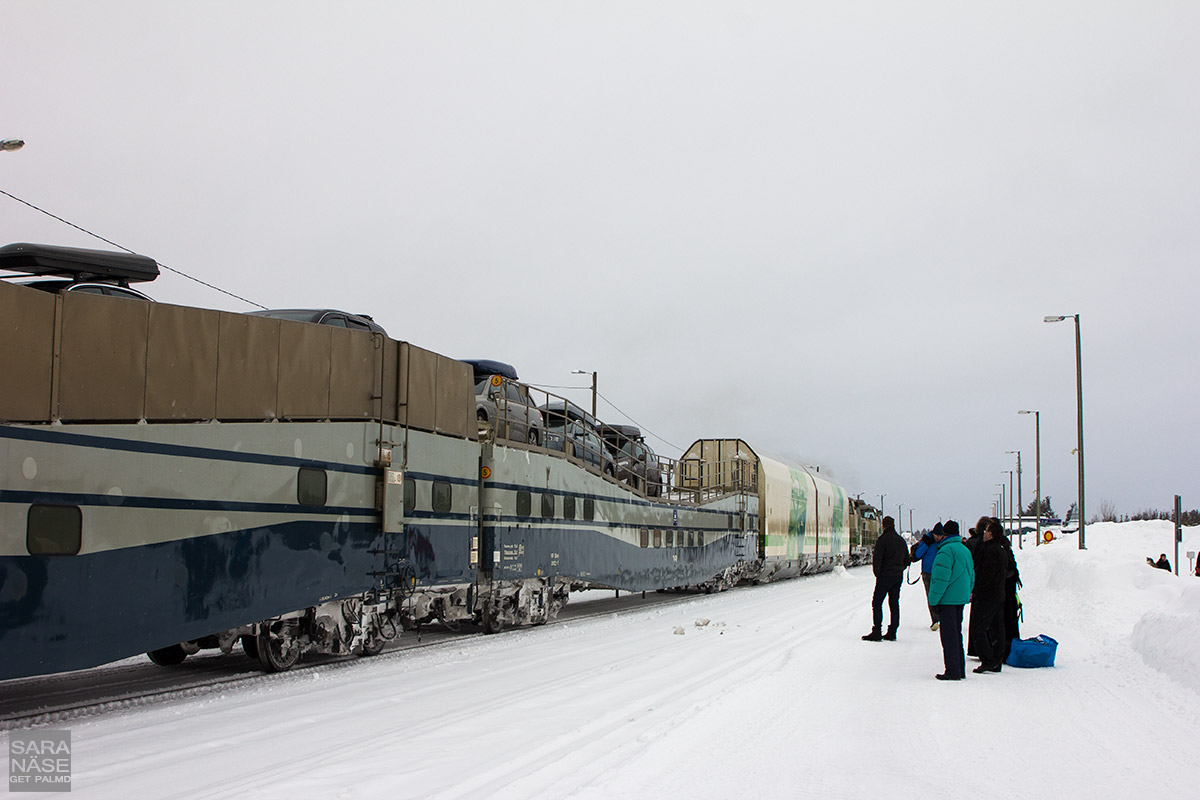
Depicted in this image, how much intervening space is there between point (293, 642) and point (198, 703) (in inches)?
88.9

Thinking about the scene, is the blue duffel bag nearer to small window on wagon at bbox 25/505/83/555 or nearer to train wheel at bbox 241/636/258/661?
train wheel at bbox 241/636/258/661

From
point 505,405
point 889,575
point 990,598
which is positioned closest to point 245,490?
point 505,405

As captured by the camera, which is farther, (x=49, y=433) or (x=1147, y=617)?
(x=1147, y=617)

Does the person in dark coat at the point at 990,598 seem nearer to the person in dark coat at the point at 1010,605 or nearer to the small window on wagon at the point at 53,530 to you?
the person in dark coat at the point at 1010,605

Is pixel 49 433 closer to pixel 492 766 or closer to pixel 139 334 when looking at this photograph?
pixel 139 334

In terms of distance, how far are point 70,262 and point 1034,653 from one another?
40.6 feet

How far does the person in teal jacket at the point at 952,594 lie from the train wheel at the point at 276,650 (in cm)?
790

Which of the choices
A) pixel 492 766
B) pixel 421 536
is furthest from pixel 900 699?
pixel 421 536

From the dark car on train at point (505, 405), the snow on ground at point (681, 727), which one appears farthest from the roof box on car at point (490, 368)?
the snow on ground at point (681, 727)

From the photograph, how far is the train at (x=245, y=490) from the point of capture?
7871mm

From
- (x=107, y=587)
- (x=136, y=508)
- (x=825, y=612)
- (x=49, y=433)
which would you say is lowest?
(x=825, y=612)

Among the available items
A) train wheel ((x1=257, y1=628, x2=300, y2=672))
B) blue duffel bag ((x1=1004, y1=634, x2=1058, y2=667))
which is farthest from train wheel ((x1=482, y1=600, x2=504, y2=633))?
blue duffel bag ((x1=1004, y1=634, x2=1058, y2=667))

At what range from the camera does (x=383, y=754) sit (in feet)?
22.0

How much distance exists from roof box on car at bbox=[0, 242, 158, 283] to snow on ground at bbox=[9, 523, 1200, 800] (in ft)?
15.3
